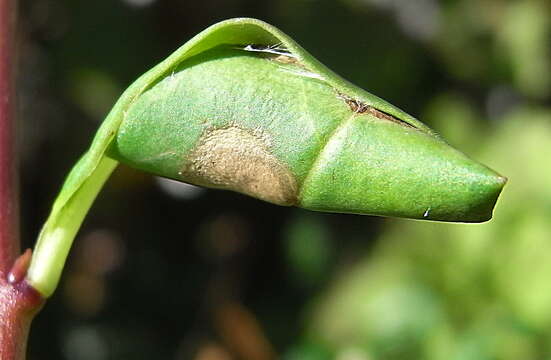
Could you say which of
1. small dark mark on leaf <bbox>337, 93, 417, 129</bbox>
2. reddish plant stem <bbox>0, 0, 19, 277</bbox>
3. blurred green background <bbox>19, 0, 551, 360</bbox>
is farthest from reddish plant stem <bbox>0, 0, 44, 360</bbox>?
blurred green background <bbox>19, 0, 551, 360</bbox>

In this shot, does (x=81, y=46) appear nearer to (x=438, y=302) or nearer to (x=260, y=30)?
(x=438, y=302)

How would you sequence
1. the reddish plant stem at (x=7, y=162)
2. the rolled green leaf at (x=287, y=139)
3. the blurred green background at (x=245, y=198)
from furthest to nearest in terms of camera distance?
1. the blurred green background at (x=245, y=198)
2. the reddish plant stem at (x=7, y=162)
3. the rolled green leaf at (x=287, y=139)

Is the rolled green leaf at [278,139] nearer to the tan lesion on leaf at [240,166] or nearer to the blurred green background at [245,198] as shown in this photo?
the tan lesion on leaf at [240,166]

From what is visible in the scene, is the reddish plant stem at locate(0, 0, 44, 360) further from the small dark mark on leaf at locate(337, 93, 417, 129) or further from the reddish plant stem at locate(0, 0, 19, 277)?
the small dark mark on leaf at locate(337, 93, 417, 129)

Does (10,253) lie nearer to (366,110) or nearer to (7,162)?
(7,162)

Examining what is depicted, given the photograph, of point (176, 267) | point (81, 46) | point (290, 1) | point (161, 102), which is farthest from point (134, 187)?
point (161, 102)

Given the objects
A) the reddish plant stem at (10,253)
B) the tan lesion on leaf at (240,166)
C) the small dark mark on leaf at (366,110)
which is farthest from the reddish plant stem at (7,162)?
the small dark mark on leaf at (366,110)

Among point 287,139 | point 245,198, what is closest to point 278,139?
point 287,139
